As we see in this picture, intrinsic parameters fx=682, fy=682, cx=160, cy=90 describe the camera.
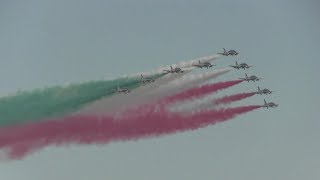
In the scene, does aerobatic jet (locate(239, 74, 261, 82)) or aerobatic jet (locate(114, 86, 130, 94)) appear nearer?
aerobatic jet (locate(114, 86, 130, 94))

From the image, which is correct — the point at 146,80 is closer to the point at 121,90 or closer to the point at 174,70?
the point at 121,90

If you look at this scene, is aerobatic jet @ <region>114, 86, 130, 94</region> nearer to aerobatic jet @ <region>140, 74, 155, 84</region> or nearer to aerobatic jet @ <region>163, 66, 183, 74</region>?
aerobatic jet @ <region>140, 74, 155, 84</region>

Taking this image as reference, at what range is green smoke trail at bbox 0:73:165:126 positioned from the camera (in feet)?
154

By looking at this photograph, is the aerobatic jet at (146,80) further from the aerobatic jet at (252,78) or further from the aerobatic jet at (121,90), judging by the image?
the aerobatic jet at (252,78)

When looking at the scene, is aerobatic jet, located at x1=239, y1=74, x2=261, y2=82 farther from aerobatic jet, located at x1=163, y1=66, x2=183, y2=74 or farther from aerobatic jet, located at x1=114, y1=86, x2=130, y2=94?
aerobatic jet, located at x1=114, y1=86, x2=130, y2=94

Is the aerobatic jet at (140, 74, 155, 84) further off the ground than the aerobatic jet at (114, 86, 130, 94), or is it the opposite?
the aerobatic jet at (140, 74, 155, 84)

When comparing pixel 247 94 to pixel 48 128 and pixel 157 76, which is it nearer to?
pixel 157 76

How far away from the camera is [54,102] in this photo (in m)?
47.7

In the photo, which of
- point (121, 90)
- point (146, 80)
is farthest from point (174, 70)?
point (121, 90)

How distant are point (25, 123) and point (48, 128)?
160 cm

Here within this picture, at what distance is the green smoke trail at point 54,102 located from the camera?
4684cm

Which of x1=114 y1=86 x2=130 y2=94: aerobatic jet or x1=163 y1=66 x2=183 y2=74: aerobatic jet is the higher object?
x1=163 y1=66 x2=183 y2=74: aerobatic jet

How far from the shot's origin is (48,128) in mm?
47094

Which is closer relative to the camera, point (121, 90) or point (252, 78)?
point (121, 90)
